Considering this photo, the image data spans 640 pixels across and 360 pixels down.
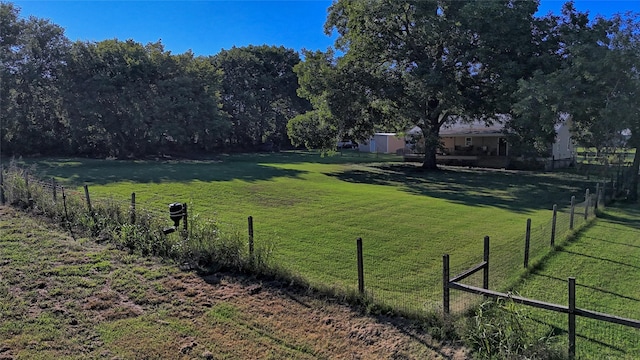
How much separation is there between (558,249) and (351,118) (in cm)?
1775

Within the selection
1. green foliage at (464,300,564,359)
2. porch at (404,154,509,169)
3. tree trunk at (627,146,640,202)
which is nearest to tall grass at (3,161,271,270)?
green foliage at (464,300,564,359)

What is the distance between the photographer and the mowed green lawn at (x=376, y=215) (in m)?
6.89

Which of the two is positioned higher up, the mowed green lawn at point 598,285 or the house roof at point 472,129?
the house roof at point 472,129

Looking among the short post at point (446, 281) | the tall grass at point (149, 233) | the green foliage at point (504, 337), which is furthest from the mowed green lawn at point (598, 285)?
the tall grass at point (149, 233)

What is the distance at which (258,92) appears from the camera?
4797cm

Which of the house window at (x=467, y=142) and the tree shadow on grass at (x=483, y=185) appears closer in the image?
the tree shadow on grass at (x=483, y=185)

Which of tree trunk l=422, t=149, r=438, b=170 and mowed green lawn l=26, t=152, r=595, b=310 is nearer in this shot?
mowed green lawn l=26, t=152, r=595, b=310

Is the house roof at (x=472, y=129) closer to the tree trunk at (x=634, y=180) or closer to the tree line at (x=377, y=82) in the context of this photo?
the tree line at (x=377, y=82)

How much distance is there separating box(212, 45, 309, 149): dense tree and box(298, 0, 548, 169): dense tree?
21.9 metres

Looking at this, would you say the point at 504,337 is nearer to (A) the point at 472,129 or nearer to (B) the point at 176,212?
(B) the point at 176,212

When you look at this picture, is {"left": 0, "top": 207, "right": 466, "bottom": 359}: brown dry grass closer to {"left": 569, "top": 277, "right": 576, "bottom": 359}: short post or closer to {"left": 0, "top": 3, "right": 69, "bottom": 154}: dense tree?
{"left": 569, "top": 277, "right": 576, "bottom": 359}: short post

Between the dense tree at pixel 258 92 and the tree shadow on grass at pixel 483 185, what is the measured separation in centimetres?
2346

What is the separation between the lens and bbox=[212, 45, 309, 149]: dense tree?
46438 mm

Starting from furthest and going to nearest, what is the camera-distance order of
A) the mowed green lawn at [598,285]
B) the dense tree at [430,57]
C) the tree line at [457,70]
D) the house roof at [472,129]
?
the house roof at [472,129], the dense tree at [430,57], the tree line at [457,70], the mowed green lawn at [598,285]
